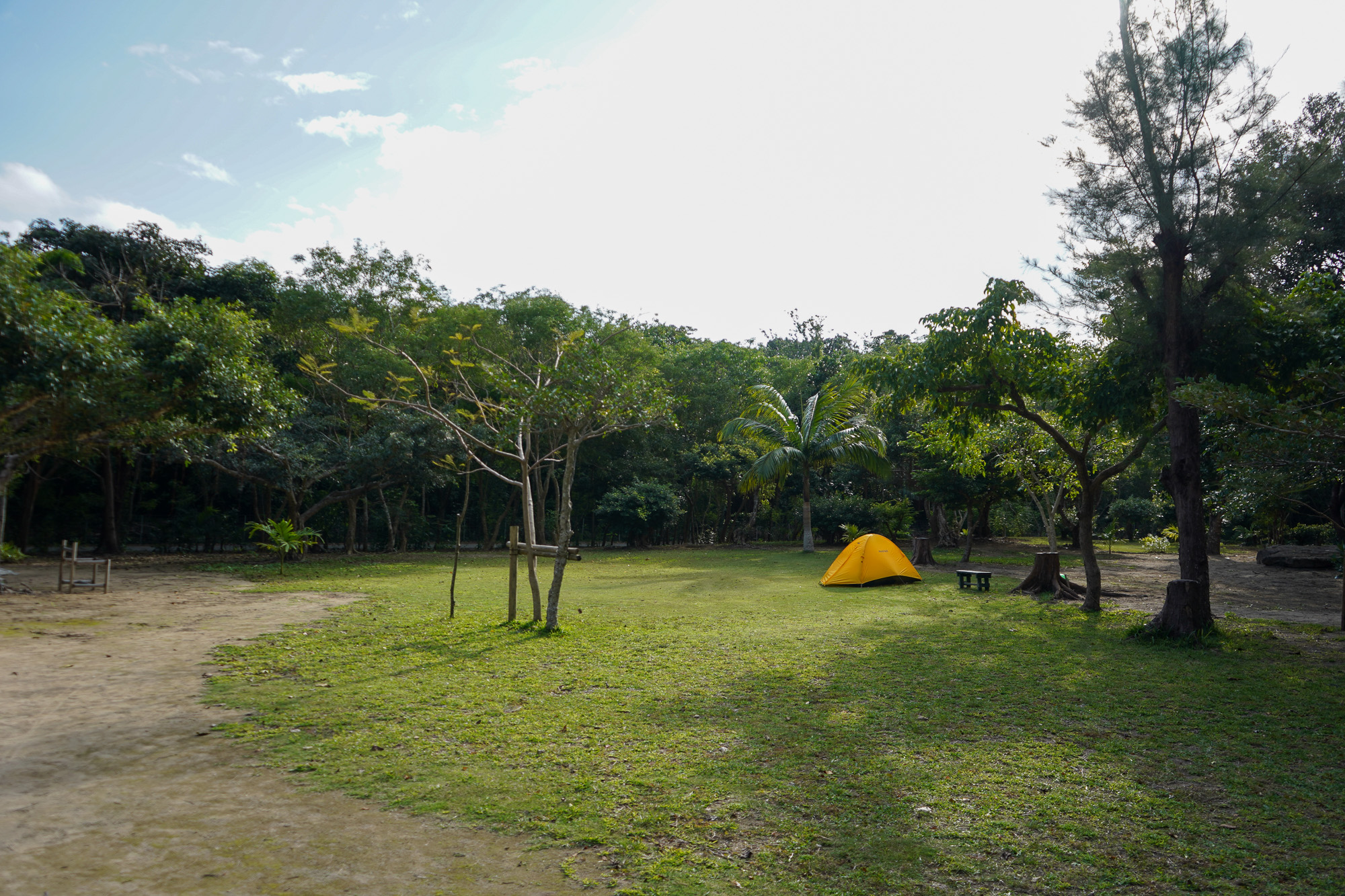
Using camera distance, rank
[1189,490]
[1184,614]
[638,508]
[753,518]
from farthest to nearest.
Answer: [753,518], [638,508], [1189,490], [1184,614]

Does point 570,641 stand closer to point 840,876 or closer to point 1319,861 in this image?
point 840,876

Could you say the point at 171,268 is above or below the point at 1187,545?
above

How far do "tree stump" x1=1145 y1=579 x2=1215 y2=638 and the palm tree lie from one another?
15934 millimetres

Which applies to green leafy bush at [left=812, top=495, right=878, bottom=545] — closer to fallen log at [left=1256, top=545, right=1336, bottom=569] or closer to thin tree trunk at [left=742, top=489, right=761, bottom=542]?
thin tree trunk at [left=742, top=489, right=761, bottom=542]

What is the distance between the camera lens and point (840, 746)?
17.3 ft

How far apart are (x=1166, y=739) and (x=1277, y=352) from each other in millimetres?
6279

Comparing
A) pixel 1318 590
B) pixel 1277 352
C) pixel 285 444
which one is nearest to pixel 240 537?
pixel 285 444

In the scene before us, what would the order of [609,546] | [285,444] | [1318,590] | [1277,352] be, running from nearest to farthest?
1. [1277,352]
2. [1318,590]
3. [285,444]
4. [609,546]

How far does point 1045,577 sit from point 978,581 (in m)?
1.83

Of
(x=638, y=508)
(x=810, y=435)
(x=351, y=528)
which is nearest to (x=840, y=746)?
(x=351, y=528)

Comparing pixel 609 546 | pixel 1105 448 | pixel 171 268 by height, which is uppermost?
pixel 171 268

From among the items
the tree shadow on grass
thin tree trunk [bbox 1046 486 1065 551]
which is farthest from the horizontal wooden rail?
thin tree trunk [bbox 1046 486 1065 551]

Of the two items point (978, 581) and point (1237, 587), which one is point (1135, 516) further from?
point (978, 581)

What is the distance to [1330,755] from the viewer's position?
5.09 meters
